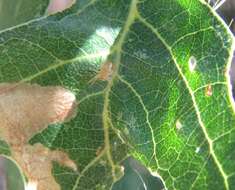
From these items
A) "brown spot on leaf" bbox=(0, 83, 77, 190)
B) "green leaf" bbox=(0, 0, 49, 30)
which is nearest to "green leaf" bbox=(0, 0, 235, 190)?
"brown spot on leaf" bbox=(0, 83, 77, 190)

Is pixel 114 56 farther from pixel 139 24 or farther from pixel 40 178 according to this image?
pixel 40 178

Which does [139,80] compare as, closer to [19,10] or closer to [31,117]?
[31,117]

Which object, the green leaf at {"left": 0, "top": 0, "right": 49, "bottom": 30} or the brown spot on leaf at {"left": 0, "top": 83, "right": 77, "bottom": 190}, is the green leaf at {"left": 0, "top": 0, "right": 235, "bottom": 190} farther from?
the green leaf at {"left": 0, "top": 0, "right": 49, "bottom": 30}

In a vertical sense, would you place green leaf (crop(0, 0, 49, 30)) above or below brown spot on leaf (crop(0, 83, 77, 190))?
above

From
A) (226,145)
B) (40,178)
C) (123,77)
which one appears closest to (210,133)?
(226,145)

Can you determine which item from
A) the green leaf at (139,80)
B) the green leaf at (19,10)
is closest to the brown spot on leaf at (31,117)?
the green leaf at (139,80)

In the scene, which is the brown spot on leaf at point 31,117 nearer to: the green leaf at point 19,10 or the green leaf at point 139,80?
the green leaf at point 139,80
